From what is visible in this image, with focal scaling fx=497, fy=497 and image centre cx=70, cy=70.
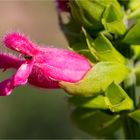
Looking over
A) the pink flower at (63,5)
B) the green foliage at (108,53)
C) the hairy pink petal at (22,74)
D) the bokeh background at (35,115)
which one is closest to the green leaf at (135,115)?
the green foliage at (108,53)

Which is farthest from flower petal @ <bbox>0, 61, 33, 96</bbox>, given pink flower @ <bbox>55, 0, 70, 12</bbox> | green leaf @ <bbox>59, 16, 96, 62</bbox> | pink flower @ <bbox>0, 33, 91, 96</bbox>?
pink flower @ <bbox>55, 0, 70, 12</bbox>

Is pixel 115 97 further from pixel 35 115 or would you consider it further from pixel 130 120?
pixel 35 115

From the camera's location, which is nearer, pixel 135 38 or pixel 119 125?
pixel 135 38

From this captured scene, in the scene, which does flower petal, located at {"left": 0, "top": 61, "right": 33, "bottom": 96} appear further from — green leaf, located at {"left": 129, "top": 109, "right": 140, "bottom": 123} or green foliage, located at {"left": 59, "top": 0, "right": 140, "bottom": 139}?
green leaf, located at {"left": 129, "top": 109, "right": 140, "bottom": 123}

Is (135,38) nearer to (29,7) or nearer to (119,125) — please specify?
(119,125)

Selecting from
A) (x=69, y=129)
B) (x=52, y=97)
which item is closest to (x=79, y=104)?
(x=69, y=129)

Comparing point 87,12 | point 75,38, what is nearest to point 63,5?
point 75,38

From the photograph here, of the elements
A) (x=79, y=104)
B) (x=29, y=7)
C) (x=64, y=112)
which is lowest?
(x=29, y=7)
